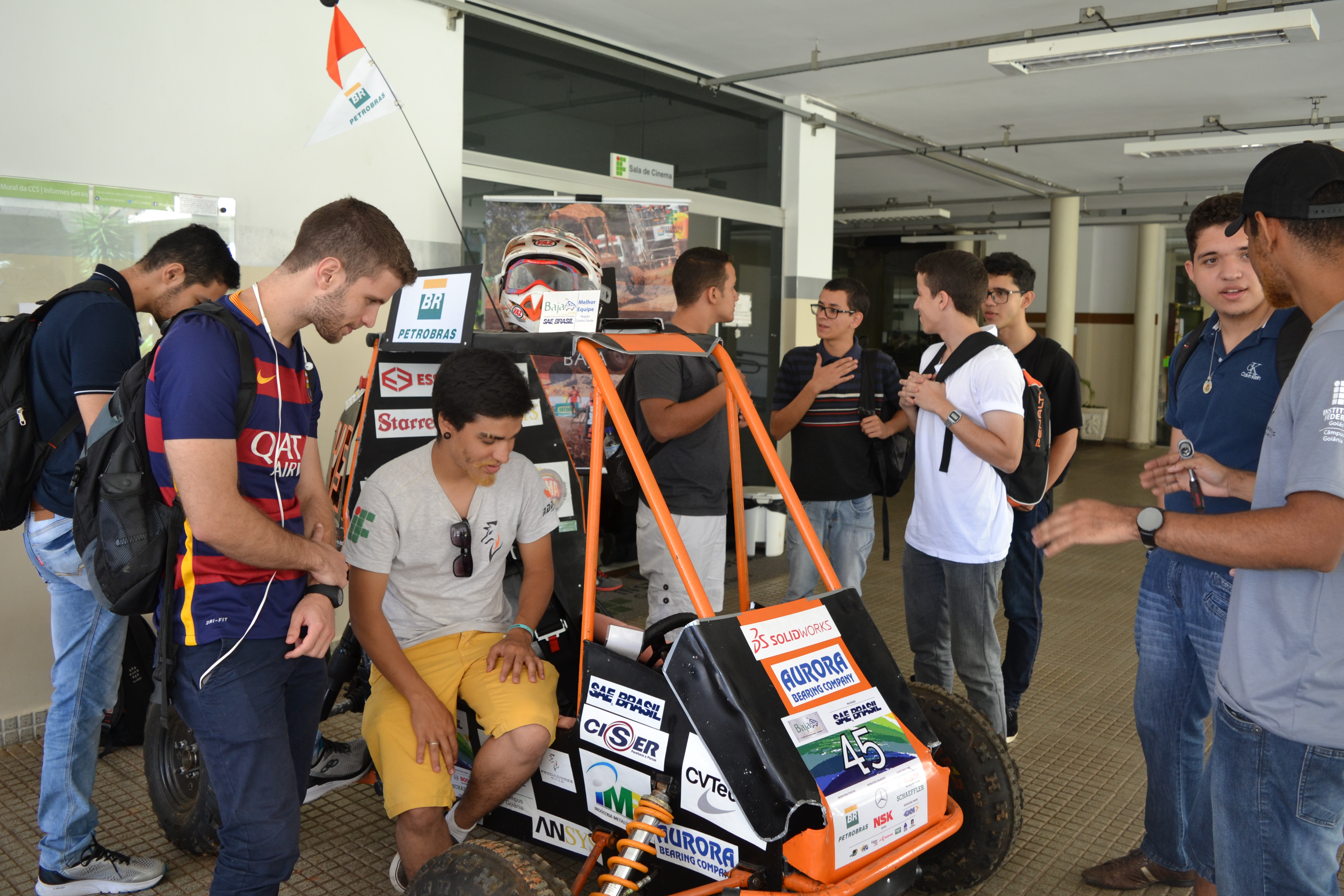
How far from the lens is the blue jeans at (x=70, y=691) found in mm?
2443

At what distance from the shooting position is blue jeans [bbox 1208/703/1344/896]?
56.4 inches

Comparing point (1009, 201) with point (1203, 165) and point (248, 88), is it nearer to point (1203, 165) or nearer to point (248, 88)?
point (1203, 165)

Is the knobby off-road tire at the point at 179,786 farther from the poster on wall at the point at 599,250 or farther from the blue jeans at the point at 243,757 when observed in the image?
the poster on wall at the point at 599,250

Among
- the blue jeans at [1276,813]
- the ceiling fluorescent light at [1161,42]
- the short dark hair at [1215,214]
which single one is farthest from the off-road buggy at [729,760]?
the ceiling fluorescent light at [1161,42]

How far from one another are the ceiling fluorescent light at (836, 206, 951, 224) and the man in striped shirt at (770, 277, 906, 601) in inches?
340

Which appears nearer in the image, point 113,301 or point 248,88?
point 113,301

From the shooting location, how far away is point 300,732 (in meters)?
2.01

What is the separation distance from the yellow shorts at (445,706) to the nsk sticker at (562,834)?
0.23 m

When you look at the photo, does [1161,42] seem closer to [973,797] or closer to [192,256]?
[973,797]

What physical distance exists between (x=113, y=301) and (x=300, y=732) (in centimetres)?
122

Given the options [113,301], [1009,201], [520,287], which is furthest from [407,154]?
[1009,201]

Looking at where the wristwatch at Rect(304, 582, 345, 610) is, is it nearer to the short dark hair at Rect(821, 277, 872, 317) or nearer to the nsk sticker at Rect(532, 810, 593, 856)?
the nsk sticker at Rect(532, 810, 593, 856)

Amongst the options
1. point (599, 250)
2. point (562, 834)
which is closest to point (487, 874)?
point (562, 834)

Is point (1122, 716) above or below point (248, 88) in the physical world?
below
